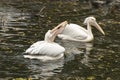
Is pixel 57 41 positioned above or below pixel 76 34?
below

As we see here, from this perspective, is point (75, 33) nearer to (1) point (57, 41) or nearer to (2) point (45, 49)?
(1) point (57, 41)

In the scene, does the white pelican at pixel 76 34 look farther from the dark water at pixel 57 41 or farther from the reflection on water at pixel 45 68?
the reflection on water at pixel 45 68

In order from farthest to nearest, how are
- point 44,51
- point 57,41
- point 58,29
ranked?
1. point 57,41
2. point 58,29
3. point 44,51

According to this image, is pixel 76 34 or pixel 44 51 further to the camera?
pixel 76 34

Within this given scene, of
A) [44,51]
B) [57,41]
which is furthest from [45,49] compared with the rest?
[57,41]

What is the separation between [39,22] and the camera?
25625 millimetres

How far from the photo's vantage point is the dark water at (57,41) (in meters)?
16.1

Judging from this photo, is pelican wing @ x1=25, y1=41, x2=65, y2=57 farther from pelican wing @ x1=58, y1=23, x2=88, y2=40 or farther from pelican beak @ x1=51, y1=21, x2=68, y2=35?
pelican wing @ x1=58, y1=23, x2=88, y2=40

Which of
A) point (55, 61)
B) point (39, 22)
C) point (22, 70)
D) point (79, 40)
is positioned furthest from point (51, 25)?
point (22, 70)

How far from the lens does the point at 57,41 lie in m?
22.6

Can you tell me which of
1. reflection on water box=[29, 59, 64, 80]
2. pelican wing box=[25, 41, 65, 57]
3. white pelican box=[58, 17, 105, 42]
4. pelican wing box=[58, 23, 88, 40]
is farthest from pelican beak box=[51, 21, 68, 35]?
pelican wing box=[58, 23, 88, 40]

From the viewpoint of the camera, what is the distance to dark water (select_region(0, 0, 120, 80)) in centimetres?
1614

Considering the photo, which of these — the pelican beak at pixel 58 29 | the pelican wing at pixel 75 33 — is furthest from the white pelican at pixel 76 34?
the pelican beak at pixel 58 29

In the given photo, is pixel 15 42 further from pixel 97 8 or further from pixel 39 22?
pixel 97 8
